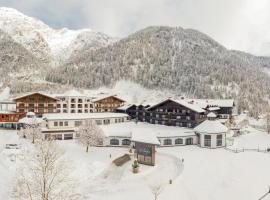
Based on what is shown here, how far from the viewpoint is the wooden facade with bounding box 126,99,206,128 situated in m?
72.1

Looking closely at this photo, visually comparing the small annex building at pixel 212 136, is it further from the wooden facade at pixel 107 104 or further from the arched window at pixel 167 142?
the wooden facade at pixel 107 104

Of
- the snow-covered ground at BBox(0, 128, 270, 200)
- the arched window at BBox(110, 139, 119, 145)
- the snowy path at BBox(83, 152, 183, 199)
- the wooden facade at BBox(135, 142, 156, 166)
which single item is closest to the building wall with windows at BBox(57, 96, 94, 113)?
the arched window at BBox(110, 139, 119, 145)

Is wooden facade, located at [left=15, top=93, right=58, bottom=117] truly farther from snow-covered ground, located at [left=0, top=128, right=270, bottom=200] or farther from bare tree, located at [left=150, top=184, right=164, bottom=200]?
bare tree, located at [left=150, top=184, right=164, bottom=200]

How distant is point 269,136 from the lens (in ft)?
250

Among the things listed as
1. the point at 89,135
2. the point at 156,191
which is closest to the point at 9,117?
the point at 89,135

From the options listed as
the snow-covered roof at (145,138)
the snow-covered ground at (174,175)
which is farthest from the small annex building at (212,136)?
the snow-covered roof at (145,138)

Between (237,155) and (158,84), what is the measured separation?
141 metres

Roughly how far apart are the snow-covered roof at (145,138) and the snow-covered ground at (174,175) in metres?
4.44

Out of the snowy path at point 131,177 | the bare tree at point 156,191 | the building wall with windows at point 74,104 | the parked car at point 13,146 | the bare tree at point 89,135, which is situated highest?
the building wall with windows at point 74,104

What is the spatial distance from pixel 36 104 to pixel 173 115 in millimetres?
45341

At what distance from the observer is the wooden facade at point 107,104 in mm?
101812

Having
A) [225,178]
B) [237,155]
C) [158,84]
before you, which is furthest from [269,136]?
[158,84]

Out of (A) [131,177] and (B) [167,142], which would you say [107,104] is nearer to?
(B) [167,142]

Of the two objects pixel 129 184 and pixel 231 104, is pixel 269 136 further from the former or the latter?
pixel 129 184
